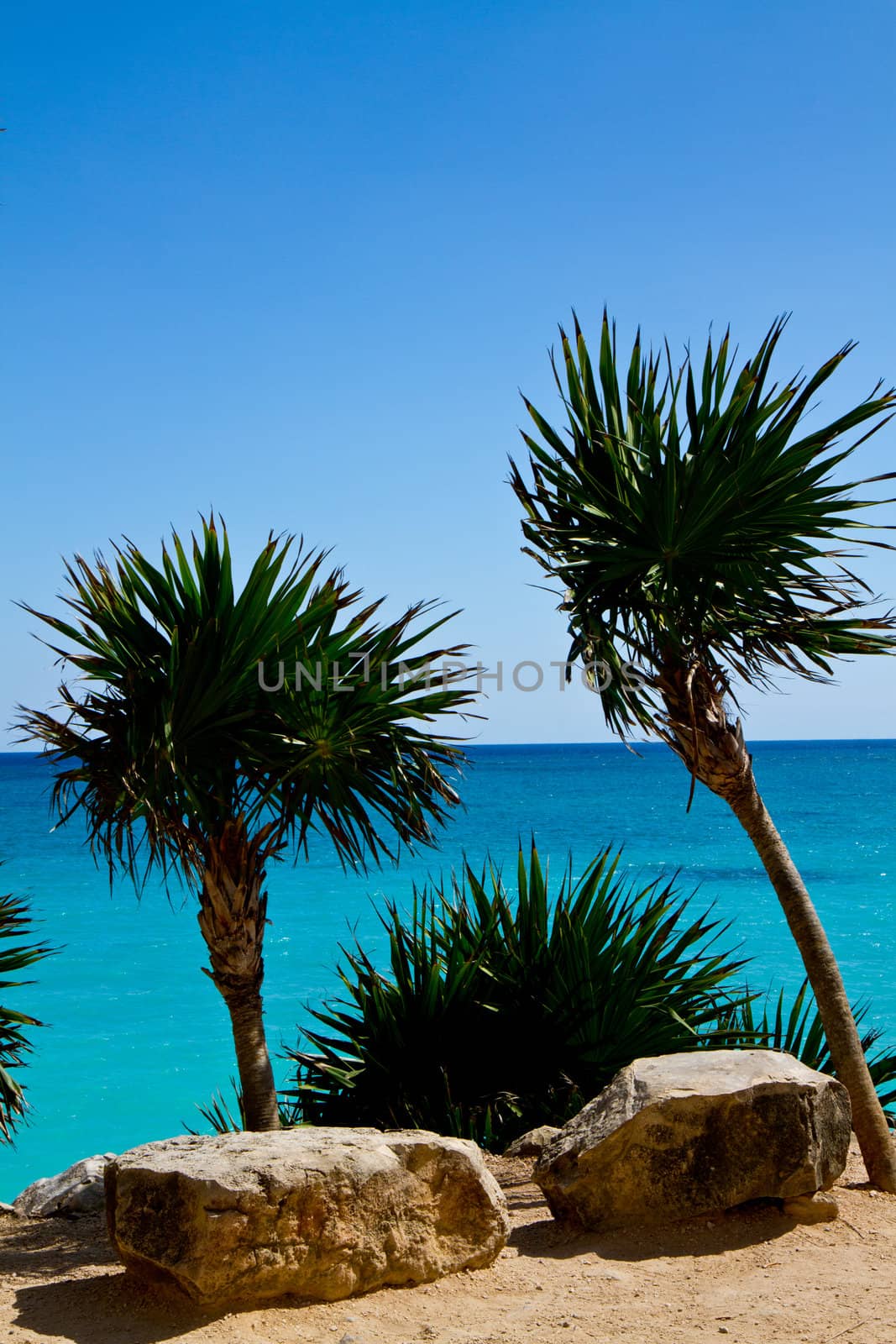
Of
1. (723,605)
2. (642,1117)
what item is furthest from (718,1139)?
(723,605)

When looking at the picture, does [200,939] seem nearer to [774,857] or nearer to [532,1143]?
[532,1143]

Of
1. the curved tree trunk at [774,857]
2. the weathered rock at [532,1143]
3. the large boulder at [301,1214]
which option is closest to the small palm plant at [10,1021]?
the large boulder at [301,1214]

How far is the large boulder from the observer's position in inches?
145

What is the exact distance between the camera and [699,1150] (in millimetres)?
4527

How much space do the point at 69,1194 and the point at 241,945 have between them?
1.63m

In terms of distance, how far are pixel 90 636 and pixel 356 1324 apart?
3.72 metres

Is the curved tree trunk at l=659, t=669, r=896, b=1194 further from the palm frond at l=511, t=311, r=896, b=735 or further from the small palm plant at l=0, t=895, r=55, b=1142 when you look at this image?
the small palm plant at l=0, t=895, r=55, b=1142

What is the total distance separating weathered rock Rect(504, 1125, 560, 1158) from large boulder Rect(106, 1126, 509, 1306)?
205cm

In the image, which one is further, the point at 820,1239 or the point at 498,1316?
the point at 820,1239

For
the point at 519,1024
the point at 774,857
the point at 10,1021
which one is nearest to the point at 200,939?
the point at 10,1021

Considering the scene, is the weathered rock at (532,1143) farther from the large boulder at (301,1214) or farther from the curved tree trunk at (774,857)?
the large boulder at (301,1214)

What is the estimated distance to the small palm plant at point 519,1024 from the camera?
6730mm

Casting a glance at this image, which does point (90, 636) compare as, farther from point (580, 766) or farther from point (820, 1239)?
point (580, 766)

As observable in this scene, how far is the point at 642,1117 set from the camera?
178 inches
